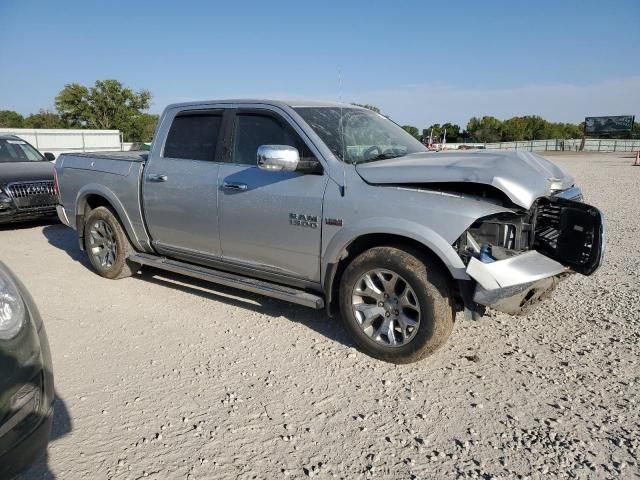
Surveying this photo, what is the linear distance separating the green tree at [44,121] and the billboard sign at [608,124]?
67.1 metres

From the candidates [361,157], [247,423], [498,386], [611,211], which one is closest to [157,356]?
[247,423]

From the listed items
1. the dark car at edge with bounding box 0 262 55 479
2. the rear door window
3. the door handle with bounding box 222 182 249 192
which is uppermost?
the rear door window

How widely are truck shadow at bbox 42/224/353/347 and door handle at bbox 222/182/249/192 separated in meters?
1.19

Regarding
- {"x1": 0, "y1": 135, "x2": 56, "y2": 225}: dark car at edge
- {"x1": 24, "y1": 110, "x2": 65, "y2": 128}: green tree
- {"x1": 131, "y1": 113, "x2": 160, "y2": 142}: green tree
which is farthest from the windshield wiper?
{"x1": 24, "y1": 110, "x2": 65, "y2": 128}: green tree

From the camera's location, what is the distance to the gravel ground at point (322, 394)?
2502mm

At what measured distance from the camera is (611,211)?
9.49m

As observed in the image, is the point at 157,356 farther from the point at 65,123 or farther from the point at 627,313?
the point at 65,123

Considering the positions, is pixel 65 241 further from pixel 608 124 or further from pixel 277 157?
pixel 608 124

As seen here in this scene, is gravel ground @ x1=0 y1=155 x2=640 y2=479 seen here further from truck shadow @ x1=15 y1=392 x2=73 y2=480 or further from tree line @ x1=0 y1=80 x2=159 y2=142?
tree line @ x1=0 y1=80 x2=159 y2=142

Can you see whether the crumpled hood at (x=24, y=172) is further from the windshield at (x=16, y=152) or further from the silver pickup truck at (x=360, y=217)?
the silver pickup truck at (x=360, y=217)

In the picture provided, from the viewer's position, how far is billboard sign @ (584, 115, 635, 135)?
64.2 metres

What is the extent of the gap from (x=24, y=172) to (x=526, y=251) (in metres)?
8.61

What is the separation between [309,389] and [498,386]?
1.26m

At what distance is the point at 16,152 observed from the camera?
380 inches
